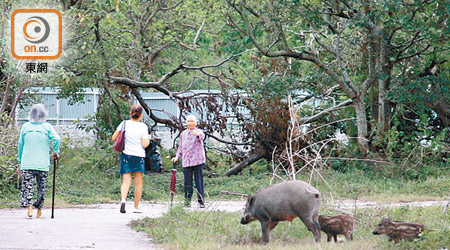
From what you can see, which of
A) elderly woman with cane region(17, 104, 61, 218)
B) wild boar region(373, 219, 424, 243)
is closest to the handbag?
elderly woman with cane region(17, 104, 61, 218)

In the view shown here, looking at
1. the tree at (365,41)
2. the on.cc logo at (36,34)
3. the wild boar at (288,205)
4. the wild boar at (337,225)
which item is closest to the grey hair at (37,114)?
the on.cc logo at (36,34)

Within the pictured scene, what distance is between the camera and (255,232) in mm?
10523

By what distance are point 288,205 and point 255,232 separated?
1056 mm

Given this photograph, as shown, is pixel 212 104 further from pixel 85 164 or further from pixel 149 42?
pixel 149 42

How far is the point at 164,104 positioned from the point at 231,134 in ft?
24.1

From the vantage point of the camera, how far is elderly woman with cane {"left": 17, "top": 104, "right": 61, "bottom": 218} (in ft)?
41.7

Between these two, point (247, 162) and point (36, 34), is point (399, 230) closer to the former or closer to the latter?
point (36, 34)

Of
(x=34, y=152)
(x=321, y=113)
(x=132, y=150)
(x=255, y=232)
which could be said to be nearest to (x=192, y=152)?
(x=132, y=150)

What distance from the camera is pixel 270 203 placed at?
32.0ft

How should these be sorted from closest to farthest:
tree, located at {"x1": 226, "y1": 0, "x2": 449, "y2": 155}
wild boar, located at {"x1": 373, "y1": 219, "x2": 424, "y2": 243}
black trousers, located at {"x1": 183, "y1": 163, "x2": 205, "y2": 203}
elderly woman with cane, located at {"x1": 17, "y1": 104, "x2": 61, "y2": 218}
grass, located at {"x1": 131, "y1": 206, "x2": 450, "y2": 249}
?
wild boar, located at {"x1": 373, "y1": 219, "x2": 424, "y2": 243} → grass, located at {"x1": 131, "y1": 206, "x2": 450, "y2": 249} → elderly woman with cane, located at {"x1": 17, "y1": 104, "x2": 61, "y2": 218} → black trousers, located at {"x1": 183, "y1": 163, "x2": 205, "y2": 203} → tree, located at {"x1": 226, "y1": 0, "x2": 449, "y2": 155}

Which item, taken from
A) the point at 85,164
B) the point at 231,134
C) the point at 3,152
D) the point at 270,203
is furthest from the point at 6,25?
the point at 270,203

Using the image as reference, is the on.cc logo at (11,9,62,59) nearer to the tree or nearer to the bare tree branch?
the tree

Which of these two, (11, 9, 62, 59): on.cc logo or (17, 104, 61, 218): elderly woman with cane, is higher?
(11, 9, 62, 59): on.cc logo

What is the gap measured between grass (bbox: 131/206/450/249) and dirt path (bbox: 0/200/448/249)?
1.20ft
